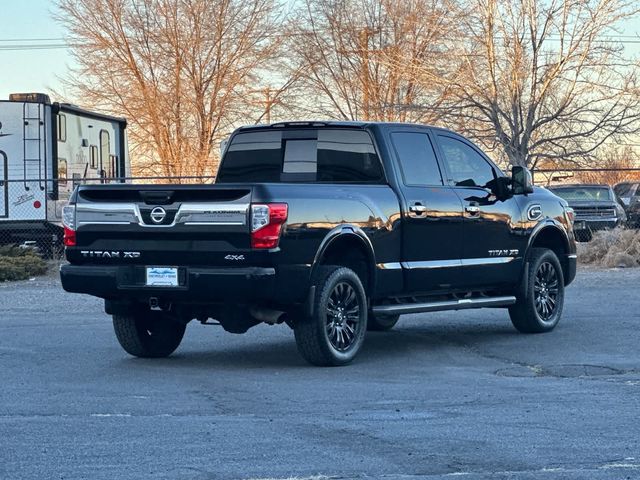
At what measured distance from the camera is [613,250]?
71.1 ft

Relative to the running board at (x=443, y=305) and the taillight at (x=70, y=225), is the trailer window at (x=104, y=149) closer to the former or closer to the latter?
the running board at (x=443, y=305)

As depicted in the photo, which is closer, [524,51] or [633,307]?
[633,307]

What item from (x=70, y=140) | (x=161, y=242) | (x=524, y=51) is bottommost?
(x=161, y=242)

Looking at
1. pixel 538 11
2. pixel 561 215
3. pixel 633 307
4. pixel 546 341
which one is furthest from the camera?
pixel 538 11

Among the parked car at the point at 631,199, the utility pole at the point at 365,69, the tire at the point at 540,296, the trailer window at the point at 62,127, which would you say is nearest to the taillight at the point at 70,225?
the tire at the point at 540,296

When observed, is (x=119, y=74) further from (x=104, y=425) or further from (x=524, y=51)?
(x=104, y=425)

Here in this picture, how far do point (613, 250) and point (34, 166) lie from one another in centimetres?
1062

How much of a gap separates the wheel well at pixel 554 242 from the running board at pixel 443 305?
Result: 2.81 feet

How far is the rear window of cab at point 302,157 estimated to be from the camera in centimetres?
1093

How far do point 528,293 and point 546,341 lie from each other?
23.2 inches

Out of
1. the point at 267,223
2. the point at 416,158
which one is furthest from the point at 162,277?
the point at 416,158

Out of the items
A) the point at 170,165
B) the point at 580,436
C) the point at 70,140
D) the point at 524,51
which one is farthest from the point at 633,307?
the point at 170,165

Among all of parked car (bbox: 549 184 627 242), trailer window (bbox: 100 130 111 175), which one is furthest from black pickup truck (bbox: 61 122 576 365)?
parked car (bbox: 549 184 627 242)

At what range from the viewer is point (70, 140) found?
25062 mm
